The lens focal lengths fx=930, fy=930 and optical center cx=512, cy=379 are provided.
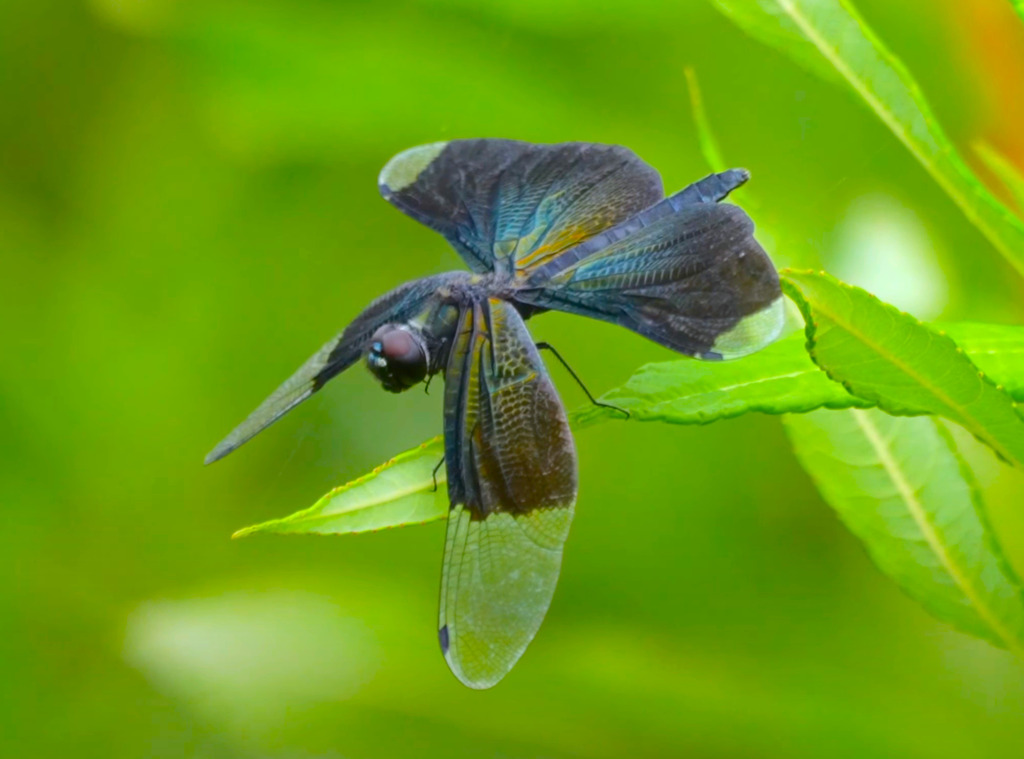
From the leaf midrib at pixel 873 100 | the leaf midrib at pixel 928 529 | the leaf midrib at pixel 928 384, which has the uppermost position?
the leaf midrib at pixel 873 100

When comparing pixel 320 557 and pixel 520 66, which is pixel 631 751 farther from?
pixel 520 66

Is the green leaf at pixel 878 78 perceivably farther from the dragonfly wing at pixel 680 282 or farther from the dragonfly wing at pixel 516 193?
the dragonfly wing at pixel 516 193

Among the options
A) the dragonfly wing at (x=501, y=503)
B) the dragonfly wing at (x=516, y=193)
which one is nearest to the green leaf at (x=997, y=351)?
the dragonfly wing at (x=501, y=503)

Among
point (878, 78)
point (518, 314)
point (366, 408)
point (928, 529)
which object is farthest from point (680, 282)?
point (366, 408)

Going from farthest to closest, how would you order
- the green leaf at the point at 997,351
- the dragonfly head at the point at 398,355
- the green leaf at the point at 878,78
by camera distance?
the dragonfly head at the point at 398,355, the green leaf at the point at 878,78, the green leaf at the point at 997,351

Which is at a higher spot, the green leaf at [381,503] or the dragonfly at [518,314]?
the dragonfly at [518,314]

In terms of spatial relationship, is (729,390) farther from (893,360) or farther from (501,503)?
(501,503)

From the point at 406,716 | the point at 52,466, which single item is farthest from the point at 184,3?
the point at 406,716
